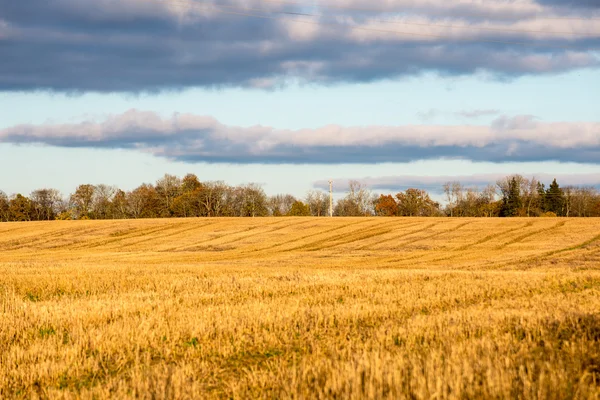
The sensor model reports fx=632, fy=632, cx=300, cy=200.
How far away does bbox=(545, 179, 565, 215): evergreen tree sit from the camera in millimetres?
137750

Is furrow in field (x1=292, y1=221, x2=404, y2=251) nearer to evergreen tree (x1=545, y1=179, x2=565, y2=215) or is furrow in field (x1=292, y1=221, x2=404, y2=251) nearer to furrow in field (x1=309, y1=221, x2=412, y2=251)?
furrow in field (x1=309, y1=221, x2=412, y2=251)

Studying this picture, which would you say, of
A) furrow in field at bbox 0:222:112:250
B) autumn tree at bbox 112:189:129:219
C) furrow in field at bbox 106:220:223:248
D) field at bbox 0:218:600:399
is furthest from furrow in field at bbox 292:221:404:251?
autumn tree at bbox 112:189:129:219

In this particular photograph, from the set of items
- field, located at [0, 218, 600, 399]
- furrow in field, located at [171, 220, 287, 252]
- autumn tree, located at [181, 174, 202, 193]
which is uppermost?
autumn tree, located at [181, 174, 202, 193]

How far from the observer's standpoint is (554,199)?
13800 centimetres

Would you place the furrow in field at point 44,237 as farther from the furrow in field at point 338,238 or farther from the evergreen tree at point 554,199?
the evergreen tree at point 554,199

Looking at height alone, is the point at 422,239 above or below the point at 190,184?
below

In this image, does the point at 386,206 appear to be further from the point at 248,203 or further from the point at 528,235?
the point at 528,235

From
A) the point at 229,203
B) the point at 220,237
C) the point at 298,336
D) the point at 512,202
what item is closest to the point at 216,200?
the point at 229,203

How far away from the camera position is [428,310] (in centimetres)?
1378

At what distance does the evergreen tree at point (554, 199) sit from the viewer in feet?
452

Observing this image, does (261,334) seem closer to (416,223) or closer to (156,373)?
(156,373)

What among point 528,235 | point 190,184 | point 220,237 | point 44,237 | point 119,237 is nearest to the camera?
point 528,235

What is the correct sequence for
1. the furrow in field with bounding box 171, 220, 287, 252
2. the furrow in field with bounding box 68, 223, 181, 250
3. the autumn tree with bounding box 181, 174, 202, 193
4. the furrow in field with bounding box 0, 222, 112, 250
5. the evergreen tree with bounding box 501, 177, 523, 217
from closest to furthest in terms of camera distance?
the furrow in field with bounding box 171, 220, 287, 252
the furrow in field with bounding box 68, 223, 181, 250
the furrow in field with bounding box 0, 222, 112, 250
the evergreen tree with bounding box 501, 177, 523, 217
the autumn tree with bounding box 181, 174, 202, 193

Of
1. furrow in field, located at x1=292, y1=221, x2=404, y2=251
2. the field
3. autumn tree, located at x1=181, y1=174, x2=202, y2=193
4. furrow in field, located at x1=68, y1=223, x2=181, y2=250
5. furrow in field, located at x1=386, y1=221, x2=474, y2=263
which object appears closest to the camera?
the field
